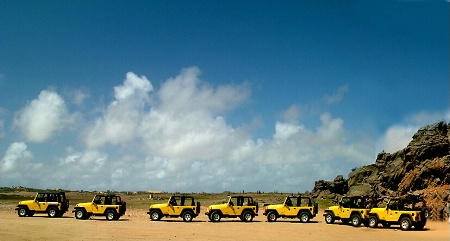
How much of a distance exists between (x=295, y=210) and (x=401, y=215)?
25.7 feet

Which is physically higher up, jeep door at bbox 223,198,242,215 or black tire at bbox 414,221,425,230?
jeep door at bbox 223,198,242,215

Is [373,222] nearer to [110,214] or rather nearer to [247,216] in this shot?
[247,216]

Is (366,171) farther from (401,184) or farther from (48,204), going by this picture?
(48,204)

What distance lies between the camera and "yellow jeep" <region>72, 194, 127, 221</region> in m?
32.6

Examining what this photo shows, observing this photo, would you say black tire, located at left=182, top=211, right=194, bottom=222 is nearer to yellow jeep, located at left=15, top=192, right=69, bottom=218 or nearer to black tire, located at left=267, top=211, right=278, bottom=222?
black tire, located at left=267, top=211, right=278, bottom=222

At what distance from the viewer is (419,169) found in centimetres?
4181

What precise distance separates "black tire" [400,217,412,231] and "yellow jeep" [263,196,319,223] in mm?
6706

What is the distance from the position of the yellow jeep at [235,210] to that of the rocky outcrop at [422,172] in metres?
15.2

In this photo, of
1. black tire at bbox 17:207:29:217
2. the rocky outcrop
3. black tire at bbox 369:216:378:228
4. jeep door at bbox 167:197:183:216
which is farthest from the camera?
the rocky outcrop

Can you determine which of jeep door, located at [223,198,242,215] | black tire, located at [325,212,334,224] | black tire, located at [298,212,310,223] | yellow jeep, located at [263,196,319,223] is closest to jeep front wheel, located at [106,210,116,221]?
jeep door, located at [223,198,242,215]

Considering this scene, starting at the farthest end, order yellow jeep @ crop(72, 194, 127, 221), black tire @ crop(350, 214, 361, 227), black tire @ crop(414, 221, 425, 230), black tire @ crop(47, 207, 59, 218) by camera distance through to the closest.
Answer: black tire @ crop(47, 207, 59, 218), yellow jeep @ crop(72, 194, 127, 221), black tire @ crop(350, 214, 361, 227), black tire @ crop(414, 221, 425, 230)

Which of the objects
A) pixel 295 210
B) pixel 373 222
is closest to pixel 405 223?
pixel 373 222

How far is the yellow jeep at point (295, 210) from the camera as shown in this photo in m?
32.3

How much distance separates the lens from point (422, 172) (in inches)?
1608
